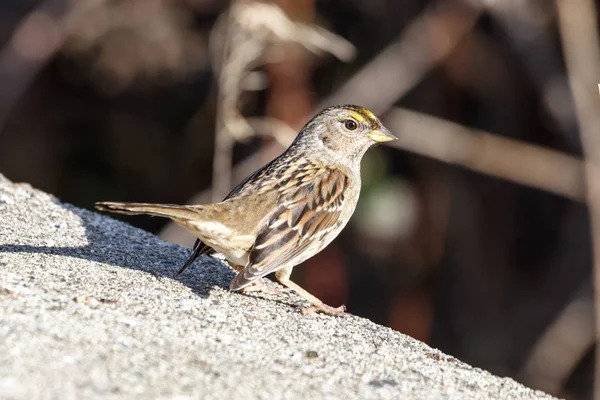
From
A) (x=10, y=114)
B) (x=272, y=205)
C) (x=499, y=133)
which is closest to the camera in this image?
(x=272, y=205)

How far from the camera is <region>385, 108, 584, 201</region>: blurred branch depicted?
29.0ft

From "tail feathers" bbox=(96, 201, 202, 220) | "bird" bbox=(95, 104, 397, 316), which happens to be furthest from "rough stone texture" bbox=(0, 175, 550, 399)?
"tail feathers" bbox=(96, 201, 202, 220)

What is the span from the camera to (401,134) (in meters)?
8.95

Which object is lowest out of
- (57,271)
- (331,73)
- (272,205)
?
(57,271)

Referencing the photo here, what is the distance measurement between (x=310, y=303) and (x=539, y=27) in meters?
4.89

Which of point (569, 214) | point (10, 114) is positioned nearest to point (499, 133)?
point (569, 214)

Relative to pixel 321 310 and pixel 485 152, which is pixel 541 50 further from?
pixel 321 310

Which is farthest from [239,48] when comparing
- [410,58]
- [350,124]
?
[410,58]

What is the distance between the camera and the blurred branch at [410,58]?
29.0ft

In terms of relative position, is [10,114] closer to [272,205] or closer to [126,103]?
[126,103]

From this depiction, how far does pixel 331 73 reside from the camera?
33.9 feet

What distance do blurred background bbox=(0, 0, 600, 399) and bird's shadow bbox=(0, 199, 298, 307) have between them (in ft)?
6.81

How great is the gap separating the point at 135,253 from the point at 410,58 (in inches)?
175

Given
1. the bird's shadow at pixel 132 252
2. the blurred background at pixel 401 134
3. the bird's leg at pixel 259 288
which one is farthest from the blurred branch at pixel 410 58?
the bird's leg at pixel 259 288
